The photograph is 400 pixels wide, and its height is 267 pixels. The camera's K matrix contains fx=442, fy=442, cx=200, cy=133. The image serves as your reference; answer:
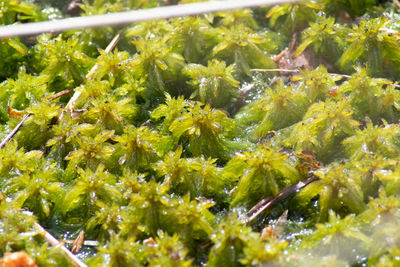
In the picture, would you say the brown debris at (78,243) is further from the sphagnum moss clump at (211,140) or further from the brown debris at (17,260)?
the brown debris at (17,260)

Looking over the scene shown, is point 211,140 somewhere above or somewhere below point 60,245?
above

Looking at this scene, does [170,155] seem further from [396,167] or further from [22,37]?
[22,37]

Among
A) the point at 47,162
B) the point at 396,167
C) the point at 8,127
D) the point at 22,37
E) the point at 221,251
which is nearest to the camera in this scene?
the point at 221,251

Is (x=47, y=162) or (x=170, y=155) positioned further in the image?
(x=47, y=162)

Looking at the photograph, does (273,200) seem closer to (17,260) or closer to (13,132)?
(17,260)

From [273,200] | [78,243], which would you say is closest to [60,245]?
[78,243]

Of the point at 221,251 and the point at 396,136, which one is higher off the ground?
the point at 396,136

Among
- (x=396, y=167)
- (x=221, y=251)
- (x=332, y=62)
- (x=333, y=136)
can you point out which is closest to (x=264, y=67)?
(x=332, y=62)

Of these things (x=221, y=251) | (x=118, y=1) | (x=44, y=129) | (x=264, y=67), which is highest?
(x=118, y=1)
